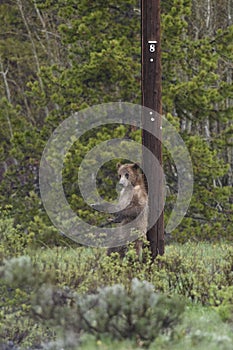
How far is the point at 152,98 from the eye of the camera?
37.1ft

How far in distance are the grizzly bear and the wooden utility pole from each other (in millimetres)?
150

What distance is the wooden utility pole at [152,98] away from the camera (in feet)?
37.1

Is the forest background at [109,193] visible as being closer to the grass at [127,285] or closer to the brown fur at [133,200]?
the grass at [127,285]

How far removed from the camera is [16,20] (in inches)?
898

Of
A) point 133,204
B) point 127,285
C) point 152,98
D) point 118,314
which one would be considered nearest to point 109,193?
point 133,204

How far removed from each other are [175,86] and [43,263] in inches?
360

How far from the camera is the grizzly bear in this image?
37.6ft

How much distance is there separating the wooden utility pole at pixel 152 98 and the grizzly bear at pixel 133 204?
0.15 m

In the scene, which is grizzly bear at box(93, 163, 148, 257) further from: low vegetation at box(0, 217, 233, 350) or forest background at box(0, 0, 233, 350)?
low vegetation at box(0, 217, 233, 350)

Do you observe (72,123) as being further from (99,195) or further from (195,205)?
(195,205)

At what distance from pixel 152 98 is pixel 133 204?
1.51m

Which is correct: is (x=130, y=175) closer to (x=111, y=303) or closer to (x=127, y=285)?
(x=127, y=285)

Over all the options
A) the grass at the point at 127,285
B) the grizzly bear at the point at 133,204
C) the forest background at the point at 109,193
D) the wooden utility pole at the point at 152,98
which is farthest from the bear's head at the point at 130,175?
the grass at the point at 127,285

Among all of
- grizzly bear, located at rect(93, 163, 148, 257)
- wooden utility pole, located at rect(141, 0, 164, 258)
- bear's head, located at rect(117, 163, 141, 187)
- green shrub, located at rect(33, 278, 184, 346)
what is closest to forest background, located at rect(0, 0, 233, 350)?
green shrub, located at rect(33, 278, 184, 346)
